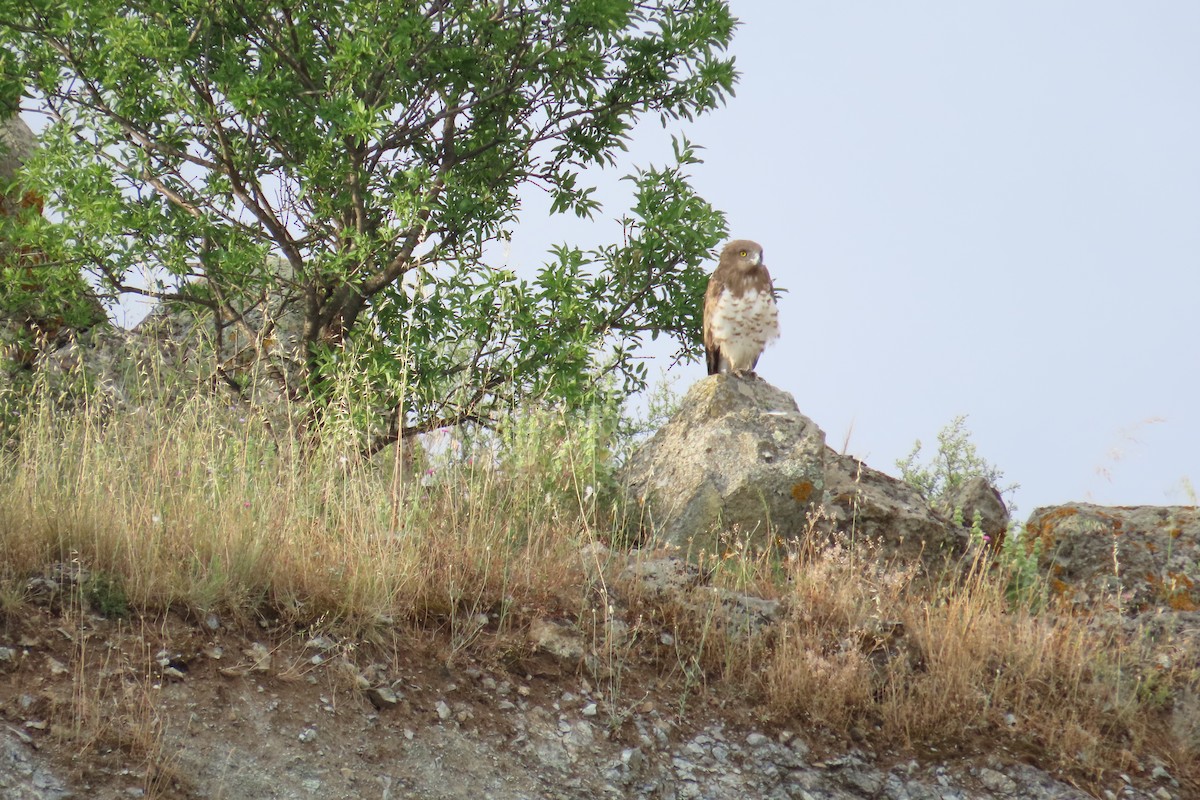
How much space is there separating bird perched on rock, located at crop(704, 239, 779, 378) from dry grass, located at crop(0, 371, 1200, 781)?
2.03 meters

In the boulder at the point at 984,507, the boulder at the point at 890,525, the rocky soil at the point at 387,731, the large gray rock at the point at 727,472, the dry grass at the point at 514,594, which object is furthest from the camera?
the boulder at the point at 984,507

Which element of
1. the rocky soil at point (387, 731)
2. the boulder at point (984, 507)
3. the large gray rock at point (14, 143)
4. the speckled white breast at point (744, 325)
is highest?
the large gray rock at point (14, 143)

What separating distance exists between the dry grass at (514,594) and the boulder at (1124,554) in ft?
3.37

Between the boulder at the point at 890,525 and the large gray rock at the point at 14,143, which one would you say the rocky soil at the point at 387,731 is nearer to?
the boulder at the point at 890,525

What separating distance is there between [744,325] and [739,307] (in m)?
0.14

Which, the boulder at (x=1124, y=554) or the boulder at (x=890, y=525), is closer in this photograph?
the boulder at (x=1124, y=554)

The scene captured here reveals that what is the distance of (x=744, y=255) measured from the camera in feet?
27.4

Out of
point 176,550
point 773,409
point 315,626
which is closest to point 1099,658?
point 773,409

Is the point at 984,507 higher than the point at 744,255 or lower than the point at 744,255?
lower

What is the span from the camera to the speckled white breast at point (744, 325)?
8250 millimetres

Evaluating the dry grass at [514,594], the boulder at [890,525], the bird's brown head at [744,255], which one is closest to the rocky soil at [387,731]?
the dry grass at [514,594]

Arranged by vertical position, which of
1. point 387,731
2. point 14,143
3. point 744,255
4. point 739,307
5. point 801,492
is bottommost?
point 387,731

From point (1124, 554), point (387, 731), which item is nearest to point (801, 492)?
point (1124, 554)

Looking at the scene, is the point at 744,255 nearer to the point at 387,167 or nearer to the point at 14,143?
the point at 387,167
